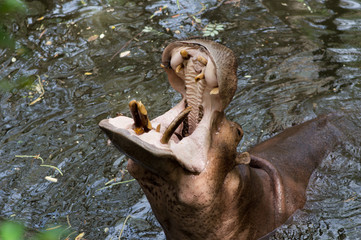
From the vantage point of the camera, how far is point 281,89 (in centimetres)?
550

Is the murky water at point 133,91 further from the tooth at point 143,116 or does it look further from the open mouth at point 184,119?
the tooth at point 143,116

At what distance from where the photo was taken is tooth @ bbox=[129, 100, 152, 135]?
236 cm

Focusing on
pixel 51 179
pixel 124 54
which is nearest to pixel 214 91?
pixel 51 179

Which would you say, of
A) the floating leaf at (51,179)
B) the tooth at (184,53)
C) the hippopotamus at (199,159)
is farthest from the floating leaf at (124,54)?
the tooth at (184,53)

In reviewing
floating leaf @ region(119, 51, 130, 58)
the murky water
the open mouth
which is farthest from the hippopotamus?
floating leaf @ region(119, 51, 130, 58)

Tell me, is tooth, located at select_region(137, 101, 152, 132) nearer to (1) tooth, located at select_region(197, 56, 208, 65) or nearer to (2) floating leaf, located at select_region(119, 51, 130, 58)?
(1) tooth, located at select_region(197, 56, 208, 65)

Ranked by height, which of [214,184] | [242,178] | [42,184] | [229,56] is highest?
[229,56]

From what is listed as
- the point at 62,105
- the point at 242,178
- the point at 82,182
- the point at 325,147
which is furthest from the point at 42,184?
the point at 325,147

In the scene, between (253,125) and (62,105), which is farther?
(62,105)

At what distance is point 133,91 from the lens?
5.61 metres

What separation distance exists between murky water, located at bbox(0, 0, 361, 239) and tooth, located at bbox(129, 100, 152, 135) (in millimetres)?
1480

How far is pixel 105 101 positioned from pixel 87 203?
1607 millimetres

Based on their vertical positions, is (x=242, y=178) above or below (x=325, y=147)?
above

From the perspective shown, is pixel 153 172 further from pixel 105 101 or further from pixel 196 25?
pixel 196 25
